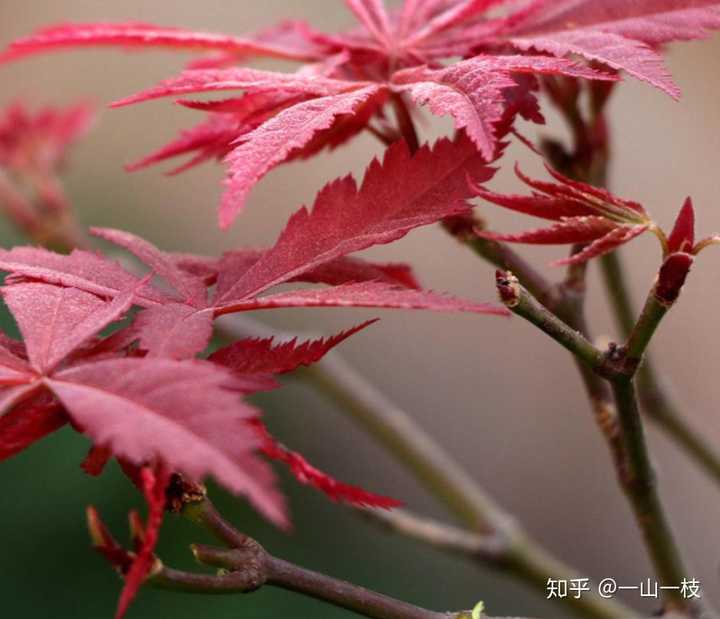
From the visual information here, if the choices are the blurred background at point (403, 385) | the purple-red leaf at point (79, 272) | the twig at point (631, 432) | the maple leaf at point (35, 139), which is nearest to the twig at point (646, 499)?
the twig at point (631, 432)

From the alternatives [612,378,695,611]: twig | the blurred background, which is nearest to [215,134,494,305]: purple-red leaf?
[612,378,695,611]: twig

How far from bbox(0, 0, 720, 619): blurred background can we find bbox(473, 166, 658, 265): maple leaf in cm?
118

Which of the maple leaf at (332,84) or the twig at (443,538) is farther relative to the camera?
the twig at (443,538)

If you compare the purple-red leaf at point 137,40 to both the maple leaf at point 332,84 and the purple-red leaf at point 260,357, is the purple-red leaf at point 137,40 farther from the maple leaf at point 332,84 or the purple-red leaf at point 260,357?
the purple-red leaf at point 260,357

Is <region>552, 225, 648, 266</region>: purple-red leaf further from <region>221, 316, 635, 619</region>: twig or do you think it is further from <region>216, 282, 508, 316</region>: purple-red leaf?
<region>221, 316, 635, 619</region>: twig

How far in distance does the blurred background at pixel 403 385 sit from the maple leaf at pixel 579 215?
1178mm

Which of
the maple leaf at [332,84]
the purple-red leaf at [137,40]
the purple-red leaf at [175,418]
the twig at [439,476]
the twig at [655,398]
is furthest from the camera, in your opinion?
the twig at [439,476]

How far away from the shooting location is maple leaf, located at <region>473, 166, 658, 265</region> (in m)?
0.40

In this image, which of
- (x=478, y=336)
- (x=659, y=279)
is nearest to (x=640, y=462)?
(x=659, y=279)

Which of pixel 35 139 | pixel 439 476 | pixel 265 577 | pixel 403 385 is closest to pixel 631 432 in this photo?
pixel 265 577

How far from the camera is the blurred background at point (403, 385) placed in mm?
1501

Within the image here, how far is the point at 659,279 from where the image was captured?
0.39 m

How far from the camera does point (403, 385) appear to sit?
201 centimetres

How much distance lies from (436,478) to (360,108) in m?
0.53
